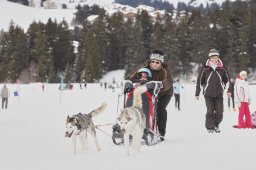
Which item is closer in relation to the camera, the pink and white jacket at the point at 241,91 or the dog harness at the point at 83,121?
the dog harness at the point at 83,121

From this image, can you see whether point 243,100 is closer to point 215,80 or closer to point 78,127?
point 215,80

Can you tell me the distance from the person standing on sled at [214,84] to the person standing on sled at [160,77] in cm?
140

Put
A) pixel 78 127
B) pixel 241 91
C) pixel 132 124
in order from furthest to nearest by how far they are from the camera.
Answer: pixel 241 91 < pixel 78 127 < pixel 132 124

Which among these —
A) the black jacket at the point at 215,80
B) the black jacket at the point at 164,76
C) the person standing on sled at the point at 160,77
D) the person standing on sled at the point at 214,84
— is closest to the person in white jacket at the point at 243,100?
the person standing on sled at the point at 214,84

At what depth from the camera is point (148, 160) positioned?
6367mm

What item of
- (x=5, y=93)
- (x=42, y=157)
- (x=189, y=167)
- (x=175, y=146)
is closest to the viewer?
(x=189, y=167)

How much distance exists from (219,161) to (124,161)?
52.2 inches

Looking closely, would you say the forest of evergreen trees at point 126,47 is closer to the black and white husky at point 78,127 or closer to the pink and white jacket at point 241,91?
the pink and white jacket at point 241,91

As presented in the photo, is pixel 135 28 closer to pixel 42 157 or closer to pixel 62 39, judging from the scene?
pixel 62 39

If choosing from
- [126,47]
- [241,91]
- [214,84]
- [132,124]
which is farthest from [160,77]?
[126,47]

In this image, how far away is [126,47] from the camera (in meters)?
82.9

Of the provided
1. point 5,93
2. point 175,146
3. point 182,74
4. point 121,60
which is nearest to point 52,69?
point 121,60

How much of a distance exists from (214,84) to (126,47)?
2880 inches

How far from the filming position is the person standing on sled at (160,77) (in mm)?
8797
